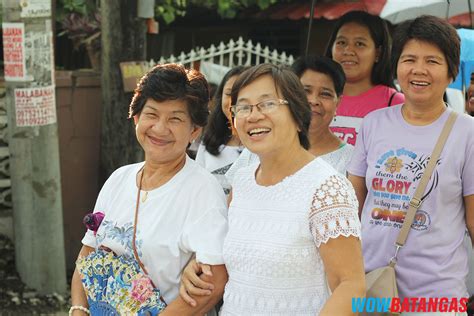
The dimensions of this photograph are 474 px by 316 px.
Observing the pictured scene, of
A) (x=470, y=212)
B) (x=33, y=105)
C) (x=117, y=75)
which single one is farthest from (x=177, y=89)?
(x=117, y=75)

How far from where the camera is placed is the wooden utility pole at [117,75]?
634 centimetres

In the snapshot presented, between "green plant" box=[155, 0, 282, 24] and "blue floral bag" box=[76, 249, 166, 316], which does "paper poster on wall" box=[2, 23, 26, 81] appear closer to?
"blue floral bag" box=[76, 249, 166, 316]

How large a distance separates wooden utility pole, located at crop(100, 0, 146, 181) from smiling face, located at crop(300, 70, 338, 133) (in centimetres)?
314

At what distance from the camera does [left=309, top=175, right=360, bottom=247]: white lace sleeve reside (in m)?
2.30

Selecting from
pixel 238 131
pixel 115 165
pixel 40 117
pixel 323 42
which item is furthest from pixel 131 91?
pixel 323 42

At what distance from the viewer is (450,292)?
2.80m

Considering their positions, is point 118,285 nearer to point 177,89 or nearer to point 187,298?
point 187,298

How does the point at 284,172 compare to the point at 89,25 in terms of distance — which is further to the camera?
the point at 89,25

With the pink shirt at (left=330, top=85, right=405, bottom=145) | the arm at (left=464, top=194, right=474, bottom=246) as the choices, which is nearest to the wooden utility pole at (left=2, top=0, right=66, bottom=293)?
the pink shirt at (left=330, top=85, right=405, bottom=145)

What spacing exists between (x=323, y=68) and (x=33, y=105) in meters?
2.77

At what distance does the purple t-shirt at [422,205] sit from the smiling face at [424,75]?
3.7 inches

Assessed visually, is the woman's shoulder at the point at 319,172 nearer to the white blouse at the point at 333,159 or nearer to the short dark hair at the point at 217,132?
the white blouse at the point at 333,159

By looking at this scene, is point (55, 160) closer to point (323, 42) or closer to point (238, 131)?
point (238, 131)

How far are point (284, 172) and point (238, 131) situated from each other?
218mm
